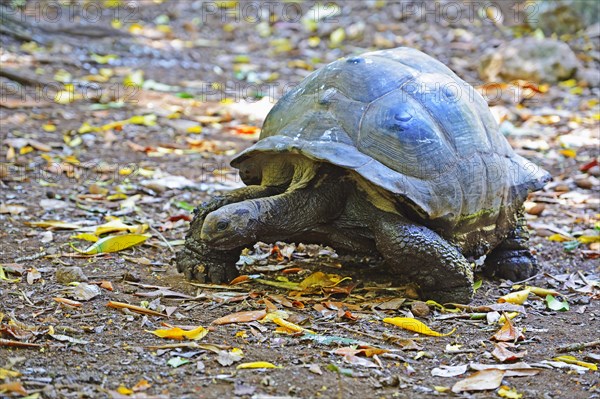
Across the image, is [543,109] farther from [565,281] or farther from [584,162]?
[565,281]

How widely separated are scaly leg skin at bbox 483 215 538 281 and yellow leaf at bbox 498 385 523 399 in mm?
2065

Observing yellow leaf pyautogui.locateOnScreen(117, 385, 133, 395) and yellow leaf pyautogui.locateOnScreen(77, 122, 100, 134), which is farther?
yellow leaf pyautogui.locateOnScreen(77, 122, 100, 134)

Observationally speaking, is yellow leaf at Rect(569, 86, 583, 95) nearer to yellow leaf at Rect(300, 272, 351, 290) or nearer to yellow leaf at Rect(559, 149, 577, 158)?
yellow leaf at Rect(559, 149, 577, 158)

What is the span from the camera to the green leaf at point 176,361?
377cm

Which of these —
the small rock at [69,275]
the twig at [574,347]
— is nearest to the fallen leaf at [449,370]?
the twig at [574,347]

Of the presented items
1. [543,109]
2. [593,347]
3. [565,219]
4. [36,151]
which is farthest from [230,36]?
[593,347]

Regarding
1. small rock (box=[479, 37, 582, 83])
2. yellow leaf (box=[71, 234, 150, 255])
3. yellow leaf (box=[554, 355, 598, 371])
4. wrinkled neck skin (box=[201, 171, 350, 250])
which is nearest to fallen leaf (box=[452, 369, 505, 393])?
yellow leaf (box=[554, 355, 598, 371])

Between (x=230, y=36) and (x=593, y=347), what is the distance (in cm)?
1119

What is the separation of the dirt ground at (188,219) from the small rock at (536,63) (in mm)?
277

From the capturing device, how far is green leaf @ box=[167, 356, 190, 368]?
3.77 meters

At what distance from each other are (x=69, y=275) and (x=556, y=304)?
293cm

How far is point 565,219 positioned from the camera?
7.11 metres

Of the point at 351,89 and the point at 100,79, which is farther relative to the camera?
the point at 100,79

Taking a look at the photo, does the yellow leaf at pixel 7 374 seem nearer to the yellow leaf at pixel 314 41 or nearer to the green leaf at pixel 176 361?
the green leaf at pixel 176 361
